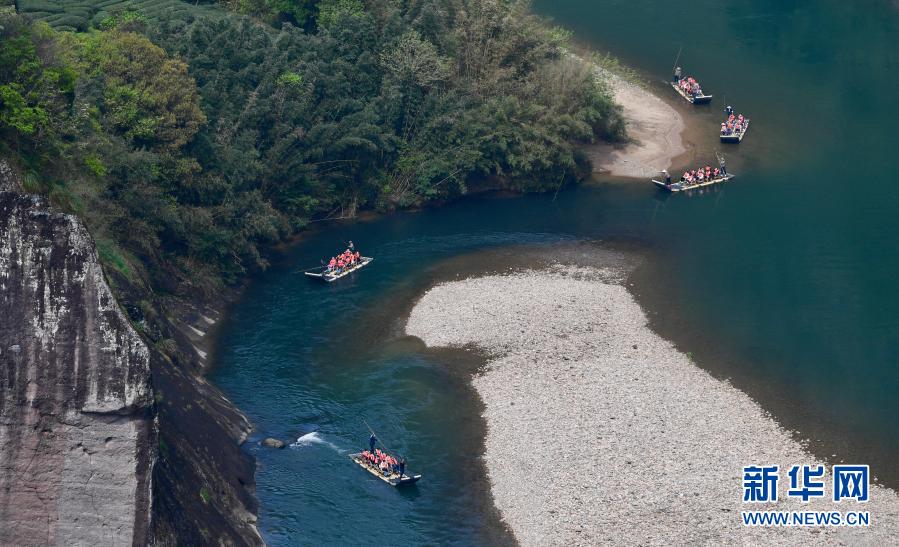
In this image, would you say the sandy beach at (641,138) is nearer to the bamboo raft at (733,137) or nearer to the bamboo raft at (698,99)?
the bamboo raft at (698,99)

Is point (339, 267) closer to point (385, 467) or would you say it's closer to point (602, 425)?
point (385, 467)

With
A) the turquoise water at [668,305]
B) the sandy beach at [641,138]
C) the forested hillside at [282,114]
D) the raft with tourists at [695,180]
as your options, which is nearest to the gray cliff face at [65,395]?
the turquoise water at [668,305]

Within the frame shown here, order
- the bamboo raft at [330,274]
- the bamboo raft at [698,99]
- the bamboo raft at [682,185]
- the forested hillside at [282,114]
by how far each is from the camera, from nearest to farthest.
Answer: the forested hillside at [282,114] → the bamboo raft at [330,274] → the bamboo raft at [682,185] → the bamboo raft at [698,99]

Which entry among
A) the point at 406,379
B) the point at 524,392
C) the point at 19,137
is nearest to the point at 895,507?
the point at 524,392

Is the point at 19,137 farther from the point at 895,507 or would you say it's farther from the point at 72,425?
the point at 895,507

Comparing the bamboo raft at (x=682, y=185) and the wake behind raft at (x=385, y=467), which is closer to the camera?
the wake behind raft at (x=385, y=467)

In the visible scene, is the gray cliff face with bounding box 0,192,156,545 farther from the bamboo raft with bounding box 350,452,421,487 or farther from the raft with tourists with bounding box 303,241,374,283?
the raft with tourists with bounding box 303,241,374,283
